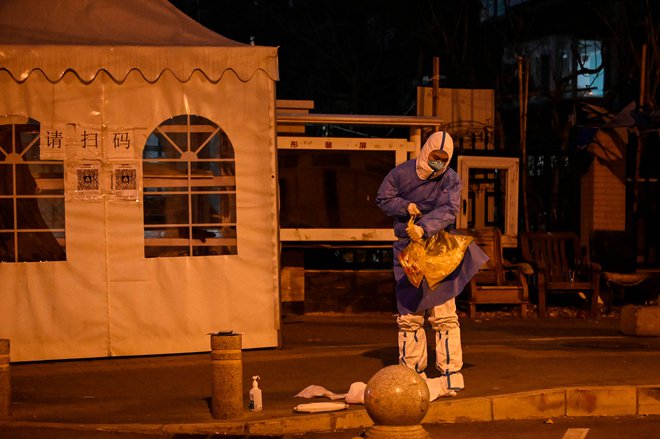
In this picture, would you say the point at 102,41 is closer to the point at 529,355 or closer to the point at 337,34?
the point at 529,355

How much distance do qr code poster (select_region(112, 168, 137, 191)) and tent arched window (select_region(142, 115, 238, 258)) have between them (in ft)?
0.51

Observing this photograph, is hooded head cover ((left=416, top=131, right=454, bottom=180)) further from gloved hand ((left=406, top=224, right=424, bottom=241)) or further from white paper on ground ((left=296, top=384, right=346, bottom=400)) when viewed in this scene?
white paper on ground ((left=296, top=384, right=346, bottom=400))

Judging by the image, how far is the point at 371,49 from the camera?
125 feet

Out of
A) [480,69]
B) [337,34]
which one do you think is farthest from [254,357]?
[337,34]

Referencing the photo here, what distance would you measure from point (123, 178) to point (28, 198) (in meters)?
1.00

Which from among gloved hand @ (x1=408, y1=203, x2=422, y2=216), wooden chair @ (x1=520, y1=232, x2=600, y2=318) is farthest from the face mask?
wooden chair @ (x1=520, y1=232, x2=600, y2=318)

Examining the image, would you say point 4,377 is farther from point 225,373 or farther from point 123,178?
point 123,178

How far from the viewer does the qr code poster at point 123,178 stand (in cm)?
1112

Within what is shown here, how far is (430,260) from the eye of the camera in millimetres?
8719

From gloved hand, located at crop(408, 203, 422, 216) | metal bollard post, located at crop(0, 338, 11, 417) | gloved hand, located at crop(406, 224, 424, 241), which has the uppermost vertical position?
gloved hand, located at crop(408, 203, 422, 216)

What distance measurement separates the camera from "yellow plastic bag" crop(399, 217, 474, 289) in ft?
28.6

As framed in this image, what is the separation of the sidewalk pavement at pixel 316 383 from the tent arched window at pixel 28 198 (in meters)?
1.22

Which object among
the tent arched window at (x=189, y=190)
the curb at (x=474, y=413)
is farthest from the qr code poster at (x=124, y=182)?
the curb at (x=474, y=413)

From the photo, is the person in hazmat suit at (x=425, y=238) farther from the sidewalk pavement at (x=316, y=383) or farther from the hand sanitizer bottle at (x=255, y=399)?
the hand sanitizer bottle at (x=255, y=399)
